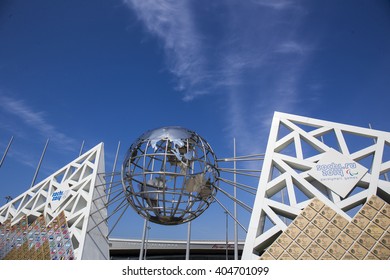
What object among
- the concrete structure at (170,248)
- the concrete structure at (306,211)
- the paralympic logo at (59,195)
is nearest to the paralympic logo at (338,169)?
the concrete structure at (306,211)

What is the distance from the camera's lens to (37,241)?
49.9 feet

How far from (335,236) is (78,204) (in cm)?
1362

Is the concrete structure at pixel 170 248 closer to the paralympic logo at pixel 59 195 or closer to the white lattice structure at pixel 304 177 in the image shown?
the paralympic logo at pixel 59 195

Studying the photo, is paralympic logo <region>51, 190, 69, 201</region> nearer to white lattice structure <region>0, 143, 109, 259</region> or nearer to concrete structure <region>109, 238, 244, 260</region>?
white lattice structure <region>0, 143, 109, 259</region>

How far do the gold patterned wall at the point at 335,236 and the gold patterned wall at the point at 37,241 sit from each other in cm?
1058

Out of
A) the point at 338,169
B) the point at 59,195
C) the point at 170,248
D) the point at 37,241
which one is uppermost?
the point at 170,248

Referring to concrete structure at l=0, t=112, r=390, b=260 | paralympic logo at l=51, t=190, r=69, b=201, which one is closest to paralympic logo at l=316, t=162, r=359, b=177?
concrete structure at l=0, t=112, r=390, b=260

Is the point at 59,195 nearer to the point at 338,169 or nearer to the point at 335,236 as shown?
the point at 335,236

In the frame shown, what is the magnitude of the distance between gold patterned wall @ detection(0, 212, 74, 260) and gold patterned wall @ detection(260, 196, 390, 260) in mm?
10579

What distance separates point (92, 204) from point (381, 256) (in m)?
13.3

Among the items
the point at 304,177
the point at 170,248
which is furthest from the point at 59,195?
the point at 170,248

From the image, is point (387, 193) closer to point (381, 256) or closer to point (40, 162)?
point (381, 256)

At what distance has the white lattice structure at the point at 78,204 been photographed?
1418 cm
